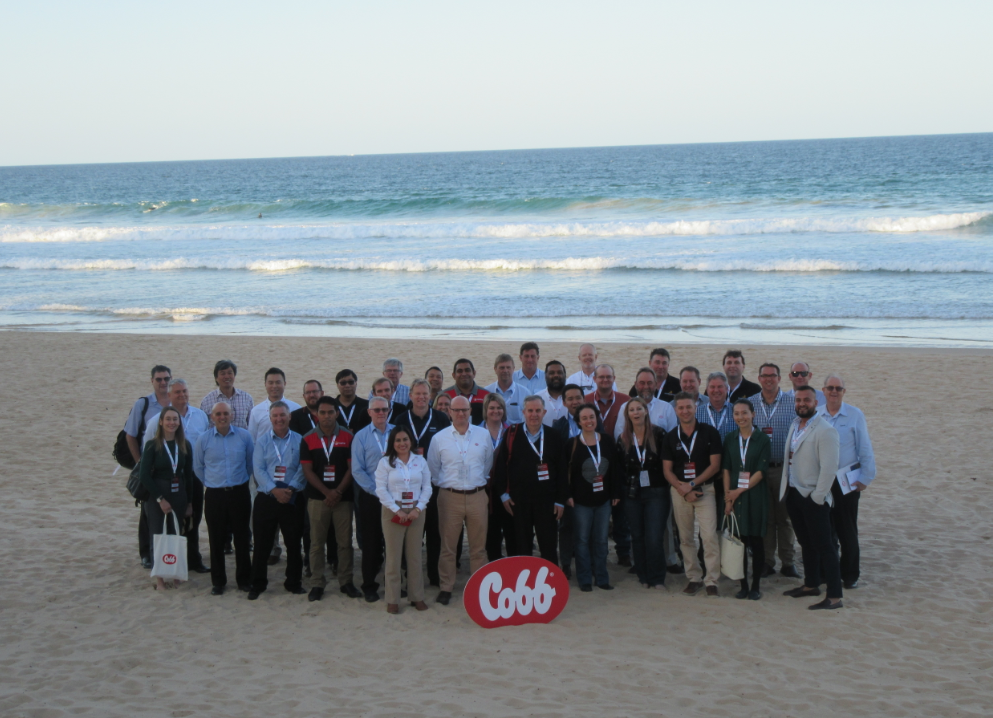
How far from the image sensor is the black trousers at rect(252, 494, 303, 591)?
6.57 meters

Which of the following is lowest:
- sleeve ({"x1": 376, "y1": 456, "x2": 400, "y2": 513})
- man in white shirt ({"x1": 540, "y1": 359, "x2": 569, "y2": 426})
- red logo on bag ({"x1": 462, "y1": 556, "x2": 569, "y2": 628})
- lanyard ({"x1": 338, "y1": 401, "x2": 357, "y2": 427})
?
red logo on bag ({"x1": 462, "y1": 556, "x2": 569, "y2": 628})

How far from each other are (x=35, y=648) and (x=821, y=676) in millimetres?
5238

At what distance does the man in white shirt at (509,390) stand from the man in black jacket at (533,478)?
3.28 feet

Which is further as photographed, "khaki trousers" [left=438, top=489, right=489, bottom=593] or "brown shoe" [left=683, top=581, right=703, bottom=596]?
"brown shoe" [left=683, top=581, right=703, bottom=596]

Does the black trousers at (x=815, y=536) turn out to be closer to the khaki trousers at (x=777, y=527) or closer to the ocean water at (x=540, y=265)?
the khaki trousers at (x=777, y=527)

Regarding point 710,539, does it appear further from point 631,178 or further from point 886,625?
point 631,178

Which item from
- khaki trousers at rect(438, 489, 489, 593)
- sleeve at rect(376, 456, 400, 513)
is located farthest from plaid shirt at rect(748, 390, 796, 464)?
sleeve at rect(376, 456, 400, 513)

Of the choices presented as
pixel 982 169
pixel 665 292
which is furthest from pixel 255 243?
pixel 982 169

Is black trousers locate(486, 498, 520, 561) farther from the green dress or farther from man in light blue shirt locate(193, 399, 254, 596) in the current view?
man in light blue shirt locate(193, 399, 254, 596)

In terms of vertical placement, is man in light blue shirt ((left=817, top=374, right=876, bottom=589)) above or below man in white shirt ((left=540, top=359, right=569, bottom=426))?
below

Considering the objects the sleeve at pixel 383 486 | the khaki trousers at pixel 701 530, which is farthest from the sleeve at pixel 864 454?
the sleeve at pixel 383 486

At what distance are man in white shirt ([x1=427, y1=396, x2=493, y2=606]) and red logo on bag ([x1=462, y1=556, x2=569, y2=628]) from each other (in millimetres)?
577

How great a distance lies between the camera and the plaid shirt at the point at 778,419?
21.9ft

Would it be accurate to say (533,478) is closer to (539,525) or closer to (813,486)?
(539,525)
